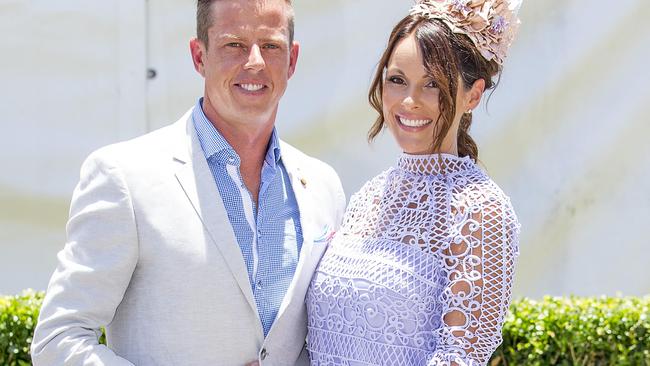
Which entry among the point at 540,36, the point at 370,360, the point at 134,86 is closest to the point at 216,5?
the point at 370,360

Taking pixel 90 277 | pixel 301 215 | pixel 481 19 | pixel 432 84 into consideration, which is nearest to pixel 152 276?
pixel 90 277

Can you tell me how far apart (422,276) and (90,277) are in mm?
743

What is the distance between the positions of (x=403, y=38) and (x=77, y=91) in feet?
6.38

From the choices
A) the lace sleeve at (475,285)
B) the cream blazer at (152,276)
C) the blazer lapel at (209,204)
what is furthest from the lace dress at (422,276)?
the blazer lapel at (209,204)

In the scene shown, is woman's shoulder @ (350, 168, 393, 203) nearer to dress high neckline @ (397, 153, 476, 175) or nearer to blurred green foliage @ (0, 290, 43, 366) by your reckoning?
dress high neckline @ (397, 153, 476, 175)

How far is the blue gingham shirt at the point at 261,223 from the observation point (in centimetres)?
266

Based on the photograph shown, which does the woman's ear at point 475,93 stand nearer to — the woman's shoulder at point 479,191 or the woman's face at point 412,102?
the woman's face at point 412,102

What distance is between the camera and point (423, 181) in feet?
9.01

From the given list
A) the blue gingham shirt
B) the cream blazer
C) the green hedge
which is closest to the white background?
the green hedge

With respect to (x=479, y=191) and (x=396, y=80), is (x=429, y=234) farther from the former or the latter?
(x=396, y=80)

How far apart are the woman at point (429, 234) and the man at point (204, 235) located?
12 centimetres

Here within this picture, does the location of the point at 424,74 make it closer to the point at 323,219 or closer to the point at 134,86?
the point at 323,219

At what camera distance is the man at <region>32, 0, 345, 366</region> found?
250 cm

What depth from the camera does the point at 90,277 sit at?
8.14ft
